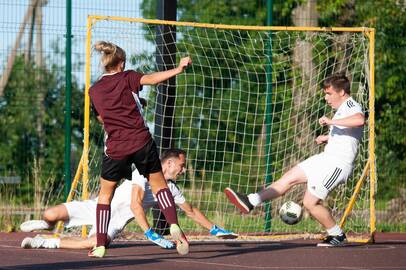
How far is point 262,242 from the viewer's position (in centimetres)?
1298

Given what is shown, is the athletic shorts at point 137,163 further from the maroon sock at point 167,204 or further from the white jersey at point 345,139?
the white jersey at point 345,139

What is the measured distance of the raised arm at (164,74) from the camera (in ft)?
31.3

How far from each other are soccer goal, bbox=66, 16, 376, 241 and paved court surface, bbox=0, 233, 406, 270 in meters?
2.17

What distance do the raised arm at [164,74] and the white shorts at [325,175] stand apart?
8.80ft

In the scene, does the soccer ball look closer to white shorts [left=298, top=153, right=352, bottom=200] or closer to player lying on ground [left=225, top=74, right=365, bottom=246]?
player lying on ground [left=225, top=74, right=365, bottom=246]

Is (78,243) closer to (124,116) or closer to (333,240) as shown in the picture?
(124,116)

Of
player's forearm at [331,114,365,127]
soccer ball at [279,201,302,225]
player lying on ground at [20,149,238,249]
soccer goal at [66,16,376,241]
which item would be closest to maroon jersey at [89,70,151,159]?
player lying on ground at [20,149,238,249]

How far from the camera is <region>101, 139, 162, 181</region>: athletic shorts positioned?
10.0 m

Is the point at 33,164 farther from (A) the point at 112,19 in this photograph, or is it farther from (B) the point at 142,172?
(B) the point at 142,172

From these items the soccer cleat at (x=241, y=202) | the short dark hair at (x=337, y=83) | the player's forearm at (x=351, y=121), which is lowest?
the soccer cleat at (x=241, y=202)

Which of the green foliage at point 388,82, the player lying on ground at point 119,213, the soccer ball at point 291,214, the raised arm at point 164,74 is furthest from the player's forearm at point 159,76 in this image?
the green foliage at point 388,82

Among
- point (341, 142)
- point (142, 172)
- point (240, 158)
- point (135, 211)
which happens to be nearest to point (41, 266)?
point (142, 172)

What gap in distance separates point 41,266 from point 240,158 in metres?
6.44

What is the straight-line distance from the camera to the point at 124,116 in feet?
33.0
